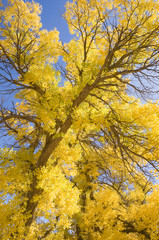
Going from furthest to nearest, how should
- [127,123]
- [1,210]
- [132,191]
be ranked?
[132,191], [127,123], [1,210]

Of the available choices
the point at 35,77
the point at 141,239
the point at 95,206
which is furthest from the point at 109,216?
the point at 35,77

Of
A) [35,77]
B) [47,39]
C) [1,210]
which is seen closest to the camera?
[1,210]

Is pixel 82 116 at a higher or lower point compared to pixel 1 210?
higher

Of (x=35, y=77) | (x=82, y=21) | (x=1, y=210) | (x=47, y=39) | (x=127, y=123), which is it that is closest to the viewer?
(x=1, y=210)

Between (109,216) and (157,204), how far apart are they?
81.0 inches

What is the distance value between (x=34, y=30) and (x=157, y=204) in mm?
8325

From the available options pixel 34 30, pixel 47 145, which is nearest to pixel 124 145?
pixel 47 145

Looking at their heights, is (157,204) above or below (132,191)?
below

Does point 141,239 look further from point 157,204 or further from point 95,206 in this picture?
point 95,206

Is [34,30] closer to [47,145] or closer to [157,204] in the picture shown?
[47,145]

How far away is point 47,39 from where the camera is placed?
713 cm

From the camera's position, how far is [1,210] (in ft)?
14.9

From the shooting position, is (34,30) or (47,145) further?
(34,30)

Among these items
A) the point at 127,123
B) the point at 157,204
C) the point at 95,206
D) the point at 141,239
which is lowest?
the point at 141,239
